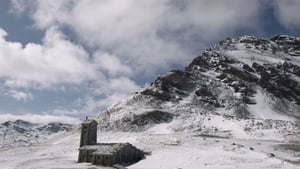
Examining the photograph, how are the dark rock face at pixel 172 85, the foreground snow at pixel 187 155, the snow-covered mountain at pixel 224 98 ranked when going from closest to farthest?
the foreground snow at pixel 187 155 < the snow-covered mountain at pixel 224 98 < the dark rock face at pixel 172 85

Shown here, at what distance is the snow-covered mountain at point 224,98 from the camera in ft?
305

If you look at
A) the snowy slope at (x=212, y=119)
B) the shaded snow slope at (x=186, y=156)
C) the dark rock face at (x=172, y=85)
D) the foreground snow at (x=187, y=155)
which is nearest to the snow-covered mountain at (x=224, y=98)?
the dark rock face at (x=172, y=85)

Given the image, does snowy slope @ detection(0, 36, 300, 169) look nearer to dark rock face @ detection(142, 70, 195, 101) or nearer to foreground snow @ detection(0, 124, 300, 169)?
foreground snow @ detection(0, 124, 300, 169)

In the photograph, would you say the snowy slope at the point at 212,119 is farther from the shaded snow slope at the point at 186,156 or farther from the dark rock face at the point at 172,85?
the dark rock face at the point at 172,85

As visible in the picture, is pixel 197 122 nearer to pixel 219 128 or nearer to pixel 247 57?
pixel 219 128

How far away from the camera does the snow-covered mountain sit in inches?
3664

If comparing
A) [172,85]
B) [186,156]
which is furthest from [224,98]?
[186,156]

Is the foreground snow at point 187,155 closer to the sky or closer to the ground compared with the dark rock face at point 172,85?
closer to the ground

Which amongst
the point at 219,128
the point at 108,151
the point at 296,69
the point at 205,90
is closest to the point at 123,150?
the point at 108,151

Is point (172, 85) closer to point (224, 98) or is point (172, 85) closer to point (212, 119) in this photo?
point (224, 98)

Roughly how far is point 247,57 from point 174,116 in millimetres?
77262

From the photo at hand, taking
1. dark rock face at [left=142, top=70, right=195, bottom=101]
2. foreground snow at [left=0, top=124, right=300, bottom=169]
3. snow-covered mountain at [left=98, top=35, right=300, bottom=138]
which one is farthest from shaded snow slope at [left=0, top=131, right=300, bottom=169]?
dark rock face at [left=142, top=70, right=195, bottom=101]

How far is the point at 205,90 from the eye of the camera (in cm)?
12875

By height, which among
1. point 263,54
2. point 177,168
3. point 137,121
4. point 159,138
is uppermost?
point 263,54
